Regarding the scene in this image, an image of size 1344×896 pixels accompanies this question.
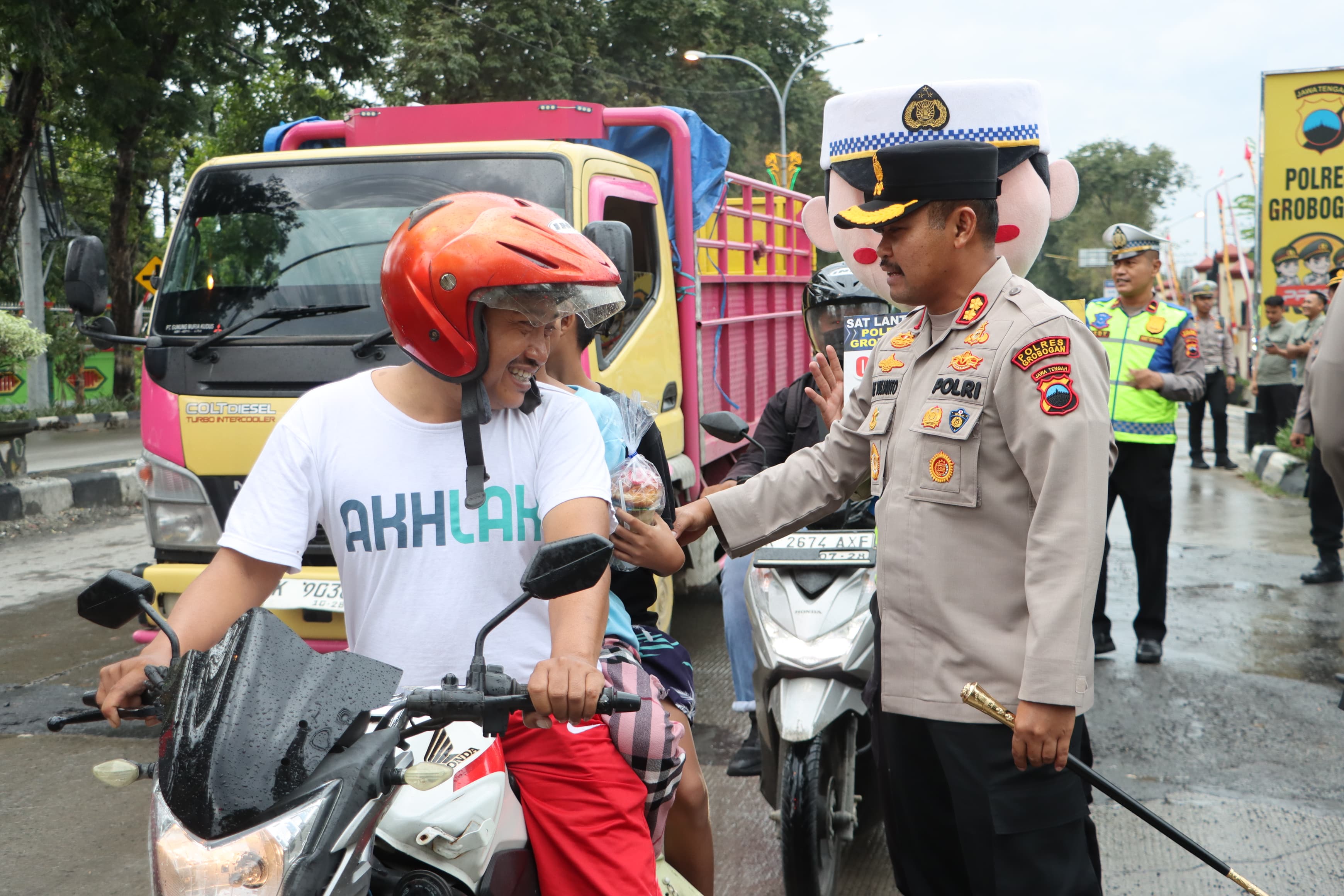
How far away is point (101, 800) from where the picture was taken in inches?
165

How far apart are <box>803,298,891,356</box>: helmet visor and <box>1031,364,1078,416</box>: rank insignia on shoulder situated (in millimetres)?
2133

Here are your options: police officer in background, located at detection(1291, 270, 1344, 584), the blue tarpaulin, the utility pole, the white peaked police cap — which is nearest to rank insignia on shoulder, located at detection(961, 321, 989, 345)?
the white peaked police cap

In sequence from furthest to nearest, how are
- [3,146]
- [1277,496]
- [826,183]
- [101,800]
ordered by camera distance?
[3,146] → [1277,496] → [101,800] → [826,183]

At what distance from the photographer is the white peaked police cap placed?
2633 millimetres

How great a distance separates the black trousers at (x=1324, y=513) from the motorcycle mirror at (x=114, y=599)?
23.4ft

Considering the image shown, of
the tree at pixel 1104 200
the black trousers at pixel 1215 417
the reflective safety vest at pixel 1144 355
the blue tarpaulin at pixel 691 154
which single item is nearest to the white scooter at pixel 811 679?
the reflective safety vest at pixel 1144 355

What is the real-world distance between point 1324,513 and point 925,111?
19.2 feet

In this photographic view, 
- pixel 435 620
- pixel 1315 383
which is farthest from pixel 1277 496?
pixel 435 620

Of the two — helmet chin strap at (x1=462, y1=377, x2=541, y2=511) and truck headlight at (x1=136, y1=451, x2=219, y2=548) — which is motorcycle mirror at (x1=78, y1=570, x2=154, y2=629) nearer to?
helmet chin strap at (x1=462, y1=377, x2=541, y2=511)

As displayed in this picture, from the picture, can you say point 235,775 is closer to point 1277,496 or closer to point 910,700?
point 910,700

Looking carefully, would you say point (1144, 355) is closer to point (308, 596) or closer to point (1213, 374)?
point (308, 596)

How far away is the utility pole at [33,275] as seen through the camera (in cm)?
1563

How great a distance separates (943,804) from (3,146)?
13.4m

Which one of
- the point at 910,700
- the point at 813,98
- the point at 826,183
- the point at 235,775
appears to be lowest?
the point at 910,700
